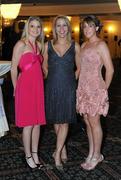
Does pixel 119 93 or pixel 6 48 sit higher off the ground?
pixel 6 48

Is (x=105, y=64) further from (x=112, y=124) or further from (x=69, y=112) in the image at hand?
(x=112, y=124)

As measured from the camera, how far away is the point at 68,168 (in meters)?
3.99

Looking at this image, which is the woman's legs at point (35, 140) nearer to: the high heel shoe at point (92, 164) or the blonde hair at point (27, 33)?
the high heel shoe at point (92, 164)

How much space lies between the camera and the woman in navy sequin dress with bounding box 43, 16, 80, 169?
12.6ft

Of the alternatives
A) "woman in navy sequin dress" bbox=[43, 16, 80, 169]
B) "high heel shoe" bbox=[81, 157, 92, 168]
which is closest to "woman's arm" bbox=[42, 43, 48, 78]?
"woman in navy sequin dress" bbox=[43, 16, 80, 169]

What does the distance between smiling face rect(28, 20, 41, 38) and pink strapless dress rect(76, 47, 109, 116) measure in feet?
1.56

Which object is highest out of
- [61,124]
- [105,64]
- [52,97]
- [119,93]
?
[105,64]

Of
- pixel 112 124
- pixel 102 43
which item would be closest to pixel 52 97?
pixel 102 43

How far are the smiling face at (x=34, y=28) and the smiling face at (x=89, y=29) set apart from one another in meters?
0.43

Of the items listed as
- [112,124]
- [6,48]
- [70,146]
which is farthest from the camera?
[6,48]

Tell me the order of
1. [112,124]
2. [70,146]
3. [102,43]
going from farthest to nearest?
[112,124], [70,146], [102,43]

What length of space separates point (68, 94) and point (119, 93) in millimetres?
5820

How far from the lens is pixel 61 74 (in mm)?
3855

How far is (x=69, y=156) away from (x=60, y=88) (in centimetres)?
92
